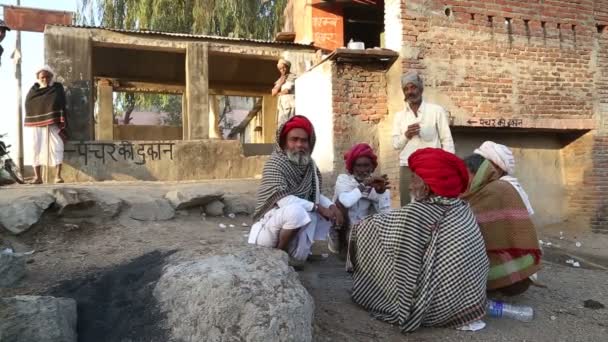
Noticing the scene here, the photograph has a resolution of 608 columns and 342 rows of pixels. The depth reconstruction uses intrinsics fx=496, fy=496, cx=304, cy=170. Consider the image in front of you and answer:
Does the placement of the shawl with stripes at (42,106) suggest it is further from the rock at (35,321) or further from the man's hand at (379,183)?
the rock at (35,321)

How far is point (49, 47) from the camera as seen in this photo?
8.71 m

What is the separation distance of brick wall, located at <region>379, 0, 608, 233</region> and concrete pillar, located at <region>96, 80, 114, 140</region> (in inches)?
350

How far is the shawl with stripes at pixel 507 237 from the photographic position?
10.2ft

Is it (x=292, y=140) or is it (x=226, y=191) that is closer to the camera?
(x=292, y=140)

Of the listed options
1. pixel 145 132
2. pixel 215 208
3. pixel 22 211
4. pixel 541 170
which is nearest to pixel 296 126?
pixel 215 208

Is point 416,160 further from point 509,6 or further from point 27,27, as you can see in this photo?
point 27,27

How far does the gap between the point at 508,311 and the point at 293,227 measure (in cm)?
146

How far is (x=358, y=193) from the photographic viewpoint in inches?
155

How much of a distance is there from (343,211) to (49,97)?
5.75 m

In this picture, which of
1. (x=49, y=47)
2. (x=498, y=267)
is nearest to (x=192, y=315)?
(x=498, y=267)

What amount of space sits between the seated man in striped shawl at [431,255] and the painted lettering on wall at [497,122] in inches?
183

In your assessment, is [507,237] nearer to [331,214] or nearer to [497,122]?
[331,214]

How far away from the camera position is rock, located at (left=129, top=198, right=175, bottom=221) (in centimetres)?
538

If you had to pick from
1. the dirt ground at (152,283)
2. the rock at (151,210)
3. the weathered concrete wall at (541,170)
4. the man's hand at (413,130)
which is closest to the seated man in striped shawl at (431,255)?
the dirt ground at (152,283)
